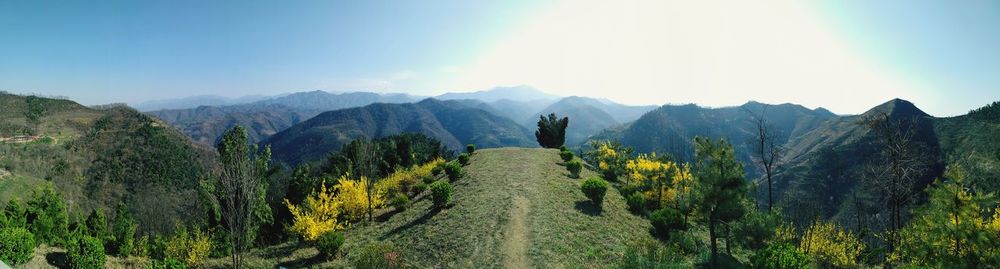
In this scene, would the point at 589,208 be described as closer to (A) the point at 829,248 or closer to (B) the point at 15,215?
(A) the point at 829,248

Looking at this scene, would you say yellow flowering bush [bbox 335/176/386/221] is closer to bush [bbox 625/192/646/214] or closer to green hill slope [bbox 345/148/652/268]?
green hill slope [bbox 345/148/652/268]

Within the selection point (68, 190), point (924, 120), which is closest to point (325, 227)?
point (68, 190)

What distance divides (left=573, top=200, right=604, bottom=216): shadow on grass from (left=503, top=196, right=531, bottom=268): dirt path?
373 centimetres

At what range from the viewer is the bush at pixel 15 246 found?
50.2 ft

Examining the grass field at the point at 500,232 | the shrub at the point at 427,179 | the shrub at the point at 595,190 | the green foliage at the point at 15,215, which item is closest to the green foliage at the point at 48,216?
the green foliage at the point at 15,215

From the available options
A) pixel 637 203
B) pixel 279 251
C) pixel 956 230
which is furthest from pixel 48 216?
pixel 956 230

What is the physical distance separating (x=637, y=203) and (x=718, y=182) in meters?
11.1

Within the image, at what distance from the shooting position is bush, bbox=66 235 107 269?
1725 centimetres

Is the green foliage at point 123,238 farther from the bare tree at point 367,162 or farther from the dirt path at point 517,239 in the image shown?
the dirt path at point 517,239

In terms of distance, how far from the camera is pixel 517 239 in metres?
22.1

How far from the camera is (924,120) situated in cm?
13662

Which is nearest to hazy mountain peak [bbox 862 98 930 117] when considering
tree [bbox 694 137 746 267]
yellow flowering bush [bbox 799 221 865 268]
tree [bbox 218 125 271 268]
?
yellow flowering bush [bbox 799 221 865 268]

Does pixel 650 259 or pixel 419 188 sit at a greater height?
pixel 650 259

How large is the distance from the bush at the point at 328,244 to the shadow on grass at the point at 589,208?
48.7 ft
